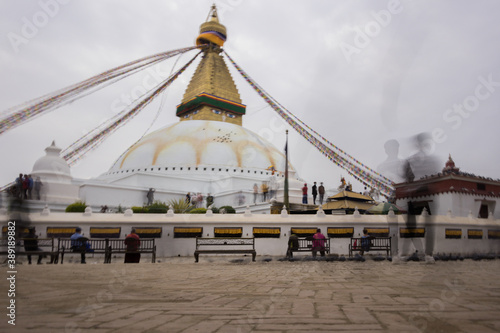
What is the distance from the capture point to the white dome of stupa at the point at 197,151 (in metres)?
31.5

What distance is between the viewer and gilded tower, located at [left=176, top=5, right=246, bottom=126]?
3938cm

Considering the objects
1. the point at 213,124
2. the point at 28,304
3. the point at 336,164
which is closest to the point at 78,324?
the point at 28,304

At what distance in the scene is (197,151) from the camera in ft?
105

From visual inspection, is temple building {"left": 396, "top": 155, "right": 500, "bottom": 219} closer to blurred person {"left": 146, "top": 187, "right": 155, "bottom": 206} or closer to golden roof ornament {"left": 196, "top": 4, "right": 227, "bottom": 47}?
blurred person {"left": 146, "top": 187, "right": 155, "bottom": 206}

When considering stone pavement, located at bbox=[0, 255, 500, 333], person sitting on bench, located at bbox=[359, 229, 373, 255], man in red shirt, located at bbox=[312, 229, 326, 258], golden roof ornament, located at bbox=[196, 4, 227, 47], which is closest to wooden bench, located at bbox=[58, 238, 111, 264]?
stone pavement, located at bbox=[0, 255, 500, 333]

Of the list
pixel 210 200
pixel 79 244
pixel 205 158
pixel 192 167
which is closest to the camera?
pixel 79 244

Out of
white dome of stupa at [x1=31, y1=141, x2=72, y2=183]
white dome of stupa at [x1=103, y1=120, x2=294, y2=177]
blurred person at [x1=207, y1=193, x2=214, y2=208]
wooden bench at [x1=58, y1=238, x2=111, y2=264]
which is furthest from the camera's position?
white dome of stupa at [x1=103, y1=120, x2=294, y2=177]

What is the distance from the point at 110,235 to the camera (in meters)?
14.0

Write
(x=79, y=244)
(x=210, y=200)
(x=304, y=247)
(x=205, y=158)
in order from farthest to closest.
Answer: (x=205, y=158), (x=210, y=200), (x=304, y=247), (x=79, y=244)

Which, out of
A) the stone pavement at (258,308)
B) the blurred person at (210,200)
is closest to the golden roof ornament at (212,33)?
the blurred person at (210,200)

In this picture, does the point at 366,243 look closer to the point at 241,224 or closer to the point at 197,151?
the point at 241,224

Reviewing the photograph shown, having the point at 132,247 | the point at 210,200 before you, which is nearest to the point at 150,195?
the point at 210,200

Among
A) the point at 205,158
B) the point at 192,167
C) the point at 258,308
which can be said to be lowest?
Answer: the point at 258,308

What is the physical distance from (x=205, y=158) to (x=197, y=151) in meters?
1.03
